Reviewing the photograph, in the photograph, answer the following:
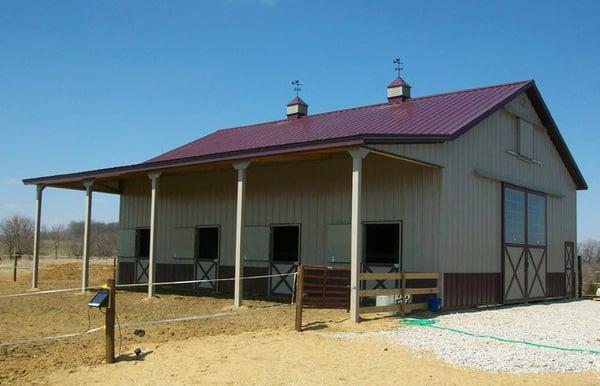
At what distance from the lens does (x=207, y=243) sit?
19.5m

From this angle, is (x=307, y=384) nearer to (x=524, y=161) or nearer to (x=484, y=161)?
(x=484, y=161)

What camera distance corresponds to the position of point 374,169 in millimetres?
15359

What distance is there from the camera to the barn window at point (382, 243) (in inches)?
584

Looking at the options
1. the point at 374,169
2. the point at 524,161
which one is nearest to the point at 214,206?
the point at 374,169

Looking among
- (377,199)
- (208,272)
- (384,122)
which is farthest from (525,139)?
(208,272)

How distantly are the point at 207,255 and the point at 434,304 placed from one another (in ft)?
27.1

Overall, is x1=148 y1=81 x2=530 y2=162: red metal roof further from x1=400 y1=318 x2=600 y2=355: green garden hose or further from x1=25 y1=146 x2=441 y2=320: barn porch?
x1=400 y1=318 x2=600 y2=355: green garden hose

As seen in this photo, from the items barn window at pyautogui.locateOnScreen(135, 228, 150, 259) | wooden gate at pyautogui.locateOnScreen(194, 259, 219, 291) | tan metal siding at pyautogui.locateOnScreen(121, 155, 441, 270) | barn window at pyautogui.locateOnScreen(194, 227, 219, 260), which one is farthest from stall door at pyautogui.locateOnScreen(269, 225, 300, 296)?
barn window at pyautogui.locateOnScreen(135, 228, 150, 259)

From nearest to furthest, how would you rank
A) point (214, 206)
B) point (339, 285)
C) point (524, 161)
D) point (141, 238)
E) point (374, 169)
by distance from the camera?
point (339, 285)
point (374, 169)
point (524, 161)
point (214, 206)
point (141, 238)

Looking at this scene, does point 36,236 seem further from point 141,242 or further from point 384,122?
point 384,122

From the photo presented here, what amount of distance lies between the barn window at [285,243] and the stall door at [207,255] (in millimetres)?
2280

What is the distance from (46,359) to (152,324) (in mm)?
2752

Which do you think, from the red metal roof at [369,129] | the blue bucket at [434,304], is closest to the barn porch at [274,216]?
the red metal roof at [369,129]

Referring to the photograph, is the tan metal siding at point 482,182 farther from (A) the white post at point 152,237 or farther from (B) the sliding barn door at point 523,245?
(A) the white post at point 152,237
